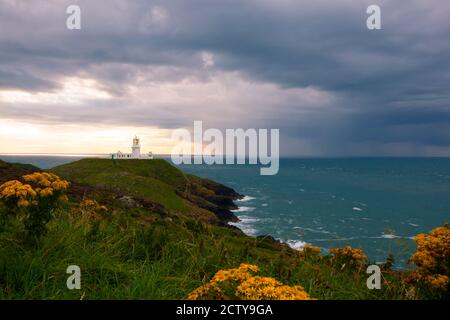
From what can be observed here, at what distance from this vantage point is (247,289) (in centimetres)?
452

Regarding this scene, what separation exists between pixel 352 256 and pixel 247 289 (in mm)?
5624

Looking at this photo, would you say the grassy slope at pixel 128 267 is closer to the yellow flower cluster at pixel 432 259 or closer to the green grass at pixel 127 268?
the green grass at pixel 127 268

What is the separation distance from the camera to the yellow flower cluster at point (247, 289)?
4.39m

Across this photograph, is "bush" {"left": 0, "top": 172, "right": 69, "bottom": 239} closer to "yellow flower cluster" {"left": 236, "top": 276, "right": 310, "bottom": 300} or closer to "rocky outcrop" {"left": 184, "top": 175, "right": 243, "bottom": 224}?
"yellow flower cluster" {"left": 236, "top": 276, "right": 310, "bottom": 300}

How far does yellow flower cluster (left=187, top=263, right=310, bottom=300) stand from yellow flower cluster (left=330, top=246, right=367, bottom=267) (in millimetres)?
4950

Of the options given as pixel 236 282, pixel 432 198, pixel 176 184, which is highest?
pixel 236 282

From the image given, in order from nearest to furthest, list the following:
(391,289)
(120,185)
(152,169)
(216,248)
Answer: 1. (391,289)
2. (216,248)
3. (120,185)
4. (152,169)

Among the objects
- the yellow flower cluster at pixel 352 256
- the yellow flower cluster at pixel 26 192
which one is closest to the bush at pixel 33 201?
the yellow flower cluster at pixel 26 192

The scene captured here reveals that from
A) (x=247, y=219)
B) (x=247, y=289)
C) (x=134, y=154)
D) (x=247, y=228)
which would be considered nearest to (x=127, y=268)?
(x=247, y=289)

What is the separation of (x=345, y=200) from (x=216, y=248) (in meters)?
156

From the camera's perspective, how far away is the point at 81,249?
24.0ft

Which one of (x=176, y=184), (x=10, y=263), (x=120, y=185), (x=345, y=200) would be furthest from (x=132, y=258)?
(x=345, y=200)

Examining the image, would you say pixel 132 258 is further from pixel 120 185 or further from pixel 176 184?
A: pixel 176 184

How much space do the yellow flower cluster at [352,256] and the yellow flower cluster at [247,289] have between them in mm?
4950
